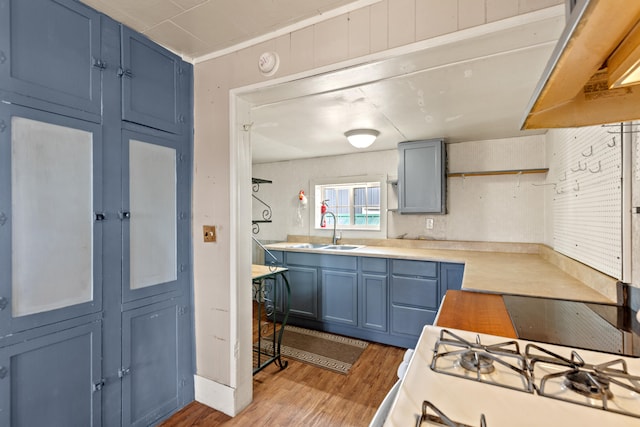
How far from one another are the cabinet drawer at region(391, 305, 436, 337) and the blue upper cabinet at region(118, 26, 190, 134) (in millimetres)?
2412

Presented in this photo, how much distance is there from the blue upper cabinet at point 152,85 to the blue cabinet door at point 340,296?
80.1 inches

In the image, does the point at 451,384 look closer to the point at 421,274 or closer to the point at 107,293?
the point at 107,293

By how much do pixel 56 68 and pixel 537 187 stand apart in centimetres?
370

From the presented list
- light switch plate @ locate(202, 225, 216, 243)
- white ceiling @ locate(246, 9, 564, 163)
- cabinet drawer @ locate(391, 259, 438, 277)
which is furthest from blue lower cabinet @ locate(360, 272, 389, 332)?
light switch plate @ locate(202, 225, 216, 243)

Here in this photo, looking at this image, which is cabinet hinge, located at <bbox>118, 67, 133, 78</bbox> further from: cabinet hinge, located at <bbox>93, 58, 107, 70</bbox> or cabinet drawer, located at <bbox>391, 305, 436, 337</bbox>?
cabinet drawer, located at <bbox>391, 305, 436, 337</bbox>

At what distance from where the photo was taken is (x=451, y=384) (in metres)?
0.71

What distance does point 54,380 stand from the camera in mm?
1312

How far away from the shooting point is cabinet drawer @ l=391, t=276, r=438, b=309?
2674 millimetres

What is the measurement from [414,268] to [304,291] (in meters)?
1.25

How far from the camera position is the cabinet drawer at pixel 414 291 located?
8.77ft

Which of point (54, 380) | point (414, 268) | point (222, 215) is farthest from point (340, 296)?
point (54, 380)

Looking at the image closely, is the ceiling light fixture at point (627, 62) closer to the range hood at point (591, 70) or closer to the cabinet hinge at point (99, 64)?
the range hood at point (591, 70)

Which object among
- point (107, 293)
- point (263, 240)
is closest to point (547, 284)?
point (107, 293)

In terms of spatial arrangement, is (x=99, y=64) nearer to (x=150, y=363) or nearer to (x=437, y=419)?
(x=150, y=363)
